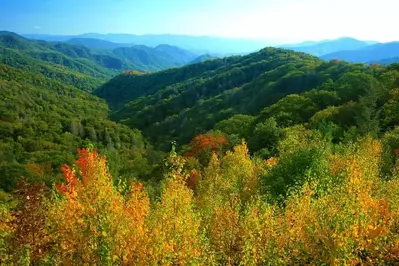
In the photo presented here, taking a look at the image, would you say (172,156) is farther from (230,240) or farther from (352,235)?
(352,235)

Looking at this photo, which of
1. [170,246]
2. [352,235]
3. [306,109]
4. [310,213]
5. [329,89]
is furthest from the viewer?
[329,89]

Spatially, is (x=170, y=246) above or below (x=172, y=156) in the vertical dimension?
below

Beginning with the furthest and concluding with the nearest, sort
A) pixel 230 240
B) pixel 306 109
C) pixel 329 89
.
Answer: pixel 329 89 → pixel 306 109 → pixel 230 240

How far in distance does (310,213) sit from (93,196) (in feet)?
48.2

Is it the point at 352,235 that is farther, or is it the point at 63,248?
the point at 63,248

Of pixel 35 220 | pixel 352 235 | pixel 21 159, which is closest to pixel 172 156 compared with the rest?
pixel 35 220

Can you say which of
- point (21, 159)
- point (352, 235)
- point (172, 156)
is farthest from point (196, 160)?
point (21, 159)

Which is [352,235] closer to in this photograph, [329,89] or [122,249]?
[122,249]

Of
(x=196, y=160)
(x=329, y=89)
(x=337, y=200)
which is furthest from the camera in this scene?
(x=329, y=89)

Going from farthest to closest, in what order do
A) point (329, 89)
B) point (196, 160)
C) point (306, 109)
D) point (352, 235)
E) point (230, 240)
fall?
point (329, 89) < point (306, 109) < point (196, 160) < point (230, 240) < point (352, 235)

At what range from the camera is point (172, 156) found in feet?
81.7

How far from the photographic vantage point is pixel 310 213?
24.4 m

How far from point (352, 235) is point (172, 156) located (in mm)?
12173

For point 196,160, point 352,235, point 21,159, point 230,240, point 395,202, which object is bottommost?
point 21,159
